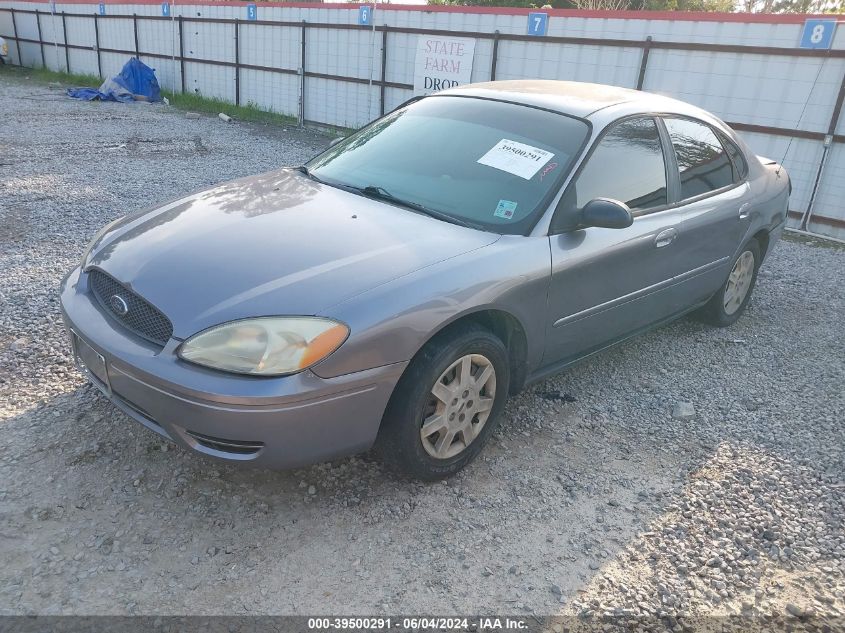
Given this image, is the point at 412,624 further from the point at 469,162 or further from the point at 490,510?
the point at 469,162

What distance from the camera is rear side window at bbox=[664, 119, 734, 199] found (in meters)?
4.07

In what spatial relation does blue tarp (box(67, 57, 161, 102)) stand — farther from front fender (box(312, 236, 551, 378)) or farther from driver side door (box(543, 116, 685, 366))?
front fender (box(312, 236, 551, 378))

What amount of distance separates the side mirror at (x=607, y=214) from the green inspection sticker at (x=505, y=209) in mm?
346

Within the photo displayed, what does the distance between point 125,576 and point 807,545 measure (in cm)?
267

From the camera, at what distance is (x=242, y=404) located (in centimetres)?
237

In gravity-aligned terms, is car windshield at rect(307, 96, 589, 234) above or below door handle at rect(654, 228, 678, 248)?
above

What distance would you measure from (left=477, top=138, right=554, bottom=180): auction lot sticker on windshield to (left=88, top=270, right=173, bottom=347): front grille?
1.76m

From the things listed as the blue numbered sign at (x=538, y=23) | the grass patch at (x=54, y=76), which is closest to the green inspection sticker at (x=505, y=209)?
the blue numbered sign at (x=538, y=23)

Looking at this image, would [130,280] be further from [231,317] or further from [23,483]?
[23,483]

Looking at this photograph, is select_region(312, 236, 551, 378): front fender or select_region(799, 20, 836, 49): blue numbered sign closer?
select_region(312, 236, 551, 378): front fender

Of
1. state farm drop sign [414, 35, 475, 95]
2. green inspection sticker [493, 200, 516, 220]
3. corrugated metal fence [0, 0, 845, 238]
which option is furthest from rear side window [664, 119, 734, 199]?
state farm drop sign [414, 35, 475, 95]

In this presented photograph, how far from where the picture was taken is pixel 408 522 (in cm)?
281

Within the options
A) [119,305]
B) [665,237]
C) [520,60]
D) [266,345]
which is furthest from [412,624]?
[520,60]

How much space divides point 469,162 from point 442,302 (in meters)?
1.08
